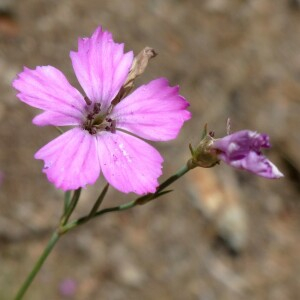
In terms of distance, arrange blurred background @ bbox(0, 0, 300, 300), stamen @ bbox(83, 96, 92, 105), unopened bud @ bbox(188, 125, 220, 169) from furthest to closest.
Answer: blurred background @ bbox(0, 0, 300, 300) → stamen @ bbox(83, 96, 92, 105) → unopened bud @ bbox(188, 125, 220, 169)

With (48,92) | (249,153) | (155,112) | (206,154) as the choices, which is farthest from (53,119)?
(249,153)

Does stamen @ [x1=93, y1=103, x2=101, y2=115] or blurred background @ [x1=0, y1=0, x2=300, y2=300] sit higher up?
stamen @ [x1=93, y1=103, x2=101, y2=115]

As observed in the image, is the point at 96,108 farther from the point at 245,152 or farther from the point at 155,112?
the point at 245,152

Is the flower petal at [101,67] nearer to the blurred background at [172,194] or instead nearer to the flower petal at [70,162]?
the flower petal at [70,162]

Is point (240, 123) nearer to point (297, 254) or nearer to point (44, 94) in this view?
point (297, 254)

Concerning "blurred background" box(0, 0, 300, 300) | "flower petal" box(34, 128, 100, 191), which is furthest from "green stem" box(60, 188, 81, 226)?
"blurred background" box(0, 0, 300, 300)

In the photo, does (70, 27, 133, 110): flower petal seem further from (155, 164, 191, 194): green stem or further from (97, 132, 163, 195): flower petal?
(155, 164, 191, 194): green stem

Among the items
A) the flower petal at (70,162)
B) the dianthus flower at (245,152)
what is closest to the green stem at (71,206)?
the flower petal at (70,162)

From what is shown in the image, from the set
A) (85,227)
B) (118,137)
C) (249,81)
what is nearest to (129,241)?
(85,227)
